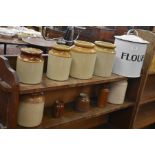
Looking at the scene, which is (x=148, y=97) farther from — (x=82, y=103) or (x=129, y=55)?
(x=82, y=103)

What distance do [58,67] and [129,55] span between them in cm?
56

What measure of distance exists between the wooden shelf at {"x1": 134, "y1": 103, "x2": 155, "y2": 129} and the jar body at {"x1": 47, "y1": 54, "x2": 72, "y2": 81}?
97 cm

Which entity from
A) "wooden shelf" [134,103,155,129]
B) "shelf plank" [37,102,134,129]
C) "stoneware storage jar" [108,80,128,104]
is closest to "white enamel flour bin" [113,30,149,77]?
"stoneware storage jar" [108,80,128,104]

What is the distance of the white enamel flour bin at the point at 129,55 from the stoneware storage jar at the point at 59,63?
462 millimetres

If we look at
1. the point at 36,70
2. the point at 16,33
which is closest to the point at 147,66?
the point at 36,70

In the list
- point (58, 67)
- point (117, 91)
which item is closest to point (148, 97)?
point (117, 91)

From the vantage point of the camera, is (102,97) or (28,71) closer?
Result: (28,71)

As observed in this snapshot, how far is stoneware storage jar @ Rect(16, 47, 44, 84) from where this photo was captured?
1.20 meters

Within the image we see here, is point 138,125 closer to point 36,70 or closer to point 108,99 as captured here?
point 108,99

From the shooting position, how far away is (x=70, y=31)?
2148 millimetres

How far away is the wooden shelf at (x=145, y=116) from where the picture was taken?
2.14 metres

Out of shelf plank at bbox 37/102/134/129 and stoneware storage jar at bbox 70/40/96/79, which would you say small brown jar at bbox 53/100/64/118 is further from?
stoneware storage jar at bbox 70/40/96/79

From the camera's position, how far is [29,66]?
47.3 inches

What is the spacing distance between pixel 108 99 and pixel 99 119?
1.06ft
